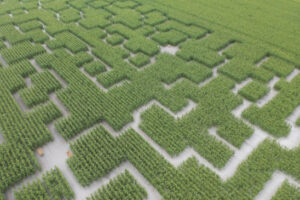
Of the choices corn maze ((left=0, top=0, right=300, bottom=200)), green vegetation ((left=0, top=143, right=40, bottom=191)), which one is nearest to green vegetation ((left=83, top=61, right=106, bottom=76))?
corn maze ((left=0, top=0, right=300, bottom=200))

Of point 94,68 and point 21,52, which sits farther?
point 21,52

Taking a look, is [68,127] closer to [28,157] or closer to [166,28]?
[28,157]

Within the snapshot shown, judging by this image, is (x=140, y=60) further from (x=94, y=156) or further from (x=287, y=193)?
(x=287, y=193)

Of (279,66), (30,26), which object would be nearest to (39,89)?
(30,26)

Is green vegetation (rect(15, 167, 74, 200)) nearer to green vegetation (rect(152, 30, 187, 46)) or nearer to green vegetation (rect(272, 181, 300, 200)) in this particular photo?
green vegetation (rect(272, 181, 300, 200))

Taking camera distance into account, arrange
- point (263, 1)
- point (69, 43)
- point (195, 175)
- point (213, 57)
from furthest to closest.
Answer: point (263, 1)
point (69, 43)
point (213, 57)
point (195, 175)

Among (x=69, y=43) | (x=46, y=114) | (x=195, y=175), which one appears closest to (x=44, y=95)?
(x=46, y=114)
